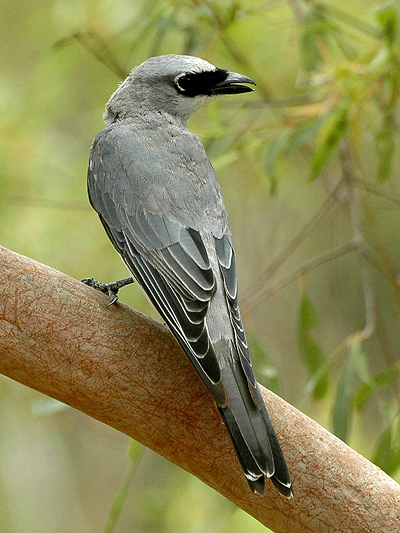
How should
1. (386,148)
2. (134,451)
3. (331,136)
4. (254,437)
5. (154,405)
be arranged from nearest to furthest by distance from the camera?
(254,437) < (154,405) < (134,451) < (331,136) < (386,148)

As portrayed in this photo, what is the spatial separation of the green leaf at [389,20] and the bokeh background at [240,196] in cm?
1

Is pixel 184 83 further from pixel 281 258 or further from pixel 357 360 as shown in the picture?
pixel 357 360

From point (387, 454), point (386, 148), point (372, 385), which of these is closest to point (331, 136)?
point (386, 148)

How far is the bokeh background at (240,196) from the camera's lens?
9.73 feet

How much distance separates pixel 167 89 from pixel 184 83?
8 cm

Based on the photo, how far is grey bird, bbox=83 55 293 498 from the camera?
1.83 meters

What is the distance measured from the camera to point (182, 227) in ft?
7.94

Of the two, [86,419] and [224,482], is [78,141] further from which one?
[224,482]

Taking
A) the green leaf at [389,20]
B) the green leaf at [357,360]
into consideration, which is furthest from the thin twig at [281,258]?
the green leaf at [389,20]

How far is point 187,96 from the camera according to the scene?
294cm

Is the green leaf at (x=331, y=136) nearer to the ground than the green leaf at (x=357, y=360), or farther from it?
farther from it

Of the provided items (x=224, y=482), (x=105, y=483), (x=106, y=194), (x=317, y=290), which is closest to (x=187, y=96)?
(x=106, y=194)

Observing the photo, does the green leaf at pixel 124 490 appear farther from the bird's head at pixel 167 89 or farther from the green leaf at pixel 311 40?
the green leaf at pixel 311 40

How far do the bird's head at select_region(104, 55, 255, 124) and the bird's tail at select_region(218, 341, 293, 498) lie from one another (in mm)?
1352
